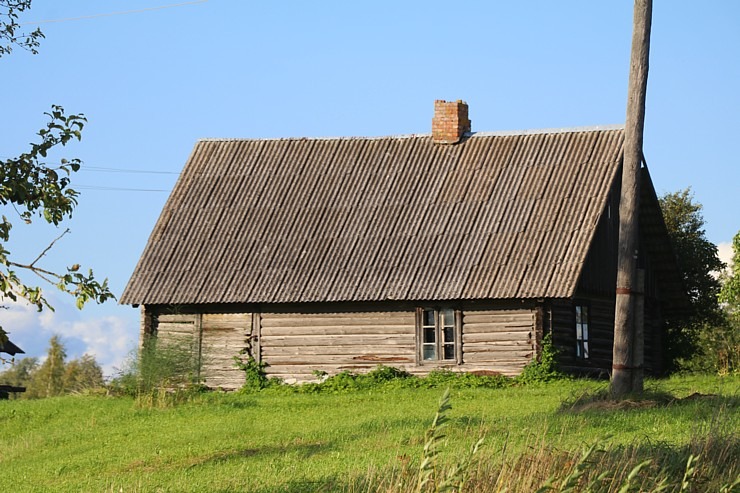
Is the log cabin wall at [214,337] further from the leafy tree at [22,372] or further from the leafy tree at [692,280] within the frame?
the leafy tree at [22,372]

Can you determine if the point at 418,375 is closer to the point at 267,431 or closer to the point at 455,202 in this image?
the point at 455,202

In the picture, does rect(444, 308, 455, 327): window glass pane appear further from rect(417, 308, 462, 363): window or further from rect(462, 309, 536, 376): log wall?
rect(462, 309, 536, 376): log wall

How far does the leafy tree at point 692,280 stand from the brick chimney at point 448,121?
26.8 ft

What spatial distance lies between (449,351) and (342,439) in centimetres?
1195

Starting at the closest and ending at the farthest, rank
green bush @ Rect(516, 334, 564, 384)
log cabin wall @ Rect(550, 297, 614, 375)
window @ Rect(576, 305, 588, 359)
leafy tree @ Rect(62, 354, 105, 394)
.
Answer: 1. green bush @ Rect(516, 334, 564, 384)
2. log cabin wall @ Rect(550, 297, 614, 375)
3. window @ Rect(576, 305, 588, 359)
4. leafy tree @ Rect(62, 354, 105, 394)

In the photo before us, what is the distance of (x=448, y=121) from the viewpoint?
113ft

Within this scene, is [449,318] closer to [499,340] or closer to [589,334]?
[499,340]

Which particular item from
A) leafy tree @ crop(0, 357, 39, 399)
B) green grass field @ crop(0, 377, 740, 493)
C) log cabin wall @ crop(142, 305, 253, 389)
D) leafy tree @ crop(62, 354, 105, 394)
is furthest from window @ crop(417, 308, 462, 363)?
leafy tree @ crop(0, 357, 39, 399)

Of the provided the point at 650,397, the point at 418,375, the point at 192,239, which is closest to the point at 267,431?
the point at 650,397

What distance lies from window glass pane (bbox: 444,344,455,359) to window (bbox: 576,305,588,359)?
10.6 feet

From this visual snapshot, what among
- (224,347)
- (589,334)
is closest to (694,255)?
(589,334)

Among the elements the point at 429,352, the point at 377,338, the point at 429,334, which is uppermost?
the point at 429,334

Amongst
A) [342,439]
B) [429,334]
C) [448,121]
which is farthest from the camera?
[448,121]

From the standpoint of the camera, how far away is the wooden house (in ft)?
96.9
